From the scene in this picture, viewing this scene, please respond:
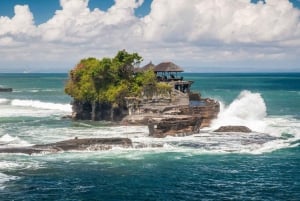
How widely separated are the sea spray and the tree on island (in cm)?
1167

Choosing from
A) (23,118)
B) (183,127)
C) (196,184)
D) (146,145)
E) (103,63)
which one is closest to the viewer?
(196,184)

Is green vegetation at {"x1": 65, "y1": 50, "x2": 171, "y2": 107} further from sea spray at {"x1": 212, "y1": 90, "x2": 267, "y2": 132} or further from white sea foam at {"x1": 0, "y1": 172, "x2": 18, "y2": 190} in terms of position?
white sea foam at {"x1": 0, "y1": 172, "x2": 18, "y2": 190}

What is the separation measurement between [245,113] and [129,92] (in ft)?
73.8

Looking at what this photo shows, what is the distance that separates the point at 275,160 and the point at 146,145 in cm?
1550

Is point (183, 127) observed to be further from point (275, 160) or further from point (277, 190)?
point (277, 190)

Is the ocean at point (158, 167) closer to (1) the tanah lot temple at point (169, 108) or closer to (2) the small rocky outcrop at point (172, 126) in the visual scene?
(2) the small rocky outcrop at point (172, 126)

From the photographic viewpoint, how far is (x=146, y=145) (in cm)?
6147

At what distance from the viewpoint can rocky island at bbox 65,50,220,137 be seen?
82.6 meters

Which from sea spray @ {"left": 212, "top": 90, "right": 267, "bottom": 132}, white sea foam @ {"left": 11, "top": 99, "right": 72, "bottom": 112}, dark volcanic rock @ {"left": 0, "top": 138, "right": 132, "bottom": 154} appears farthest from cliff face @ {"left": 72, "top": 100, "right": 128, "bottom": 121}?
dark volcanic rock @ {"left": 0, "top": 138, "right": 132, "bottom": 154}

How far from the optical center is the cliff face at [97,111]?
87425 mm

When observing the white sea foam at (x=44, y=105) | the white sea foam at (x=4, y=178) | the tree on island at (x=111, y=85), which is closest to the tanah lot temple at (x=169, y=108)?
the tree on island at (x=111, y=85)

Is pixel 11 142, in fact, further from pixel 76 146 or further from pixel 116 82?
pixel 116 82

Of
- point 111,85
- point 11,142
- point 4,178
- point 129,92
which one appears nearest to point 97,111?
point 111,85

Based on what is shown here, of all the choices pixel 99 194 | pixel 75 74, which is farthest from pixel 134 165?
pixel 75 74
